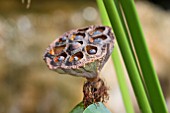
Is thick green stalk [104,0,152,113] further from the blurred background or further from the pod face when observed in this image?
the blurred background

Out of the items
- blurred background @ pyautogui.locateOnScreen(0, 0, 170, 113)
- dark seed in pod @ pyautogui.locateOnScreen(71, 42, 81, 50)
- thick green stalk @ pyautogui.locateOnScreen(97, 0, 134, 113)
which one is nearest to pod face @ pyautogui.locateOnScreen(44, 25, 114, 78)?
dark seed in pod @ pyautogui.locateOnScreen(71, 42, 81, 50)

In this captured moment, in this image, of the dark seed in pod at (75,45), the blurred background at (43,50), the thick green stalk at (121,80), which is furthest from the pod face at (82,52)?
the blurred background at (43,50)

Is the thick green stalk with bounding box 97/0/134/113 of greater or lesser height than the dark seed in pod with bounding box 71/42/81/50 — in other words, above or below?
below

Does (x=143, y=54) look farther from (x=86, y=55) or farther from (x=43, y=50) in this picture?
(x=43, y=50)

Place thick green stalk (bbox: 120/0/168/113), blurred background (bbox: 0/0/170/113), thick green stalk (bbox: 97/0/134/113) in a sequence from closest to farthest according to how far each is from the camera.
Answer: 1. thick green stalk (bbox: 120/0/168/113)
2. thick green stalk (bbox: 97/0/134/113)
3. blurred background (bbox: 0/0/170/113)

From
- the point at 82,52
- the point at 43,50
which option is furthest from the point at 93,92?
the point at 43,50

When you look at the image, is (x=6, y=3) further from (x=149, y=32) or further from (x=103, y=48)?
(x=103, y=48)

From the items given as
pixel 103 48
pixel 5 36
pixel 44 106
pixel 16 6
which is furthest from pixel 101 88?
pixel 16 6
